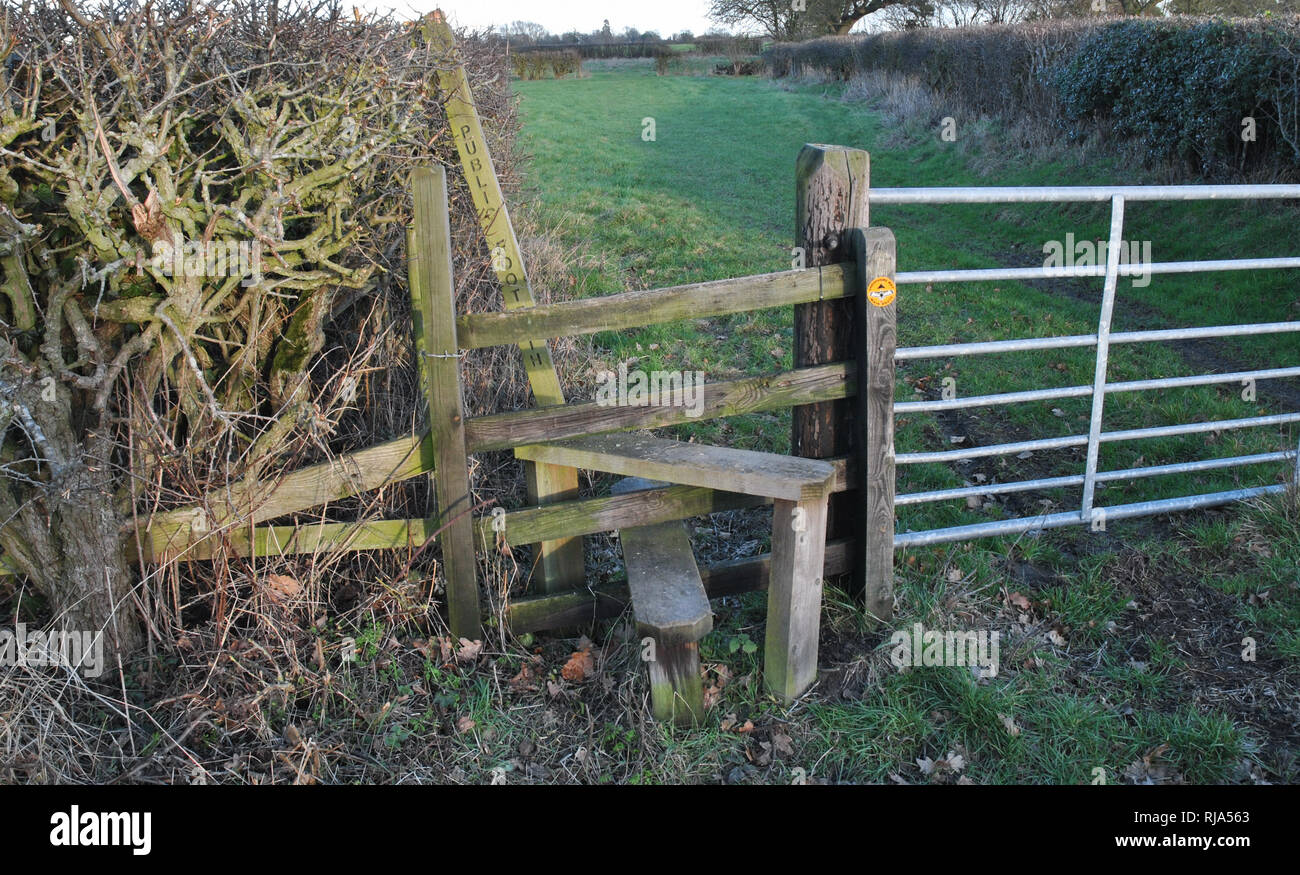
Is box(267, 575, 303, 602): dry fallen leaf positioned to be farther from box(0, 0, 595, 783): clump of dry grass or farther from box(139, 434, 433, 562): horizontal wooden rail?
box(139, 434, 433, 562): horizontal wooden rail

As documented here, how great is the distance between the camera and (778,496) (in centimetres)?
352

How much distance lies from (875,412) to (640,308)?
1.12m

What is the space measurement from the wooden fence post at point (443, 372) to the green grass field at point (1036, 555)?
3.50ft

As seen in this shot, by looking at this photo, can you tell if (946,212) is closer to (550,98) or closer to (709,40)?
(550,98)

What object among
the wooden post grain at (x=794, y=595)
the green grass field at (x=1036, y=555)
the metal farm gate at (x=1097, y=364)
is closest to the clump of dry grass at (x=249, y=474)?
the wooden post grain at (x=794, y=595)

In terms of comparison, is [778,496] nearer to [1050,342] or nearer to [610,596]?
[610,596]

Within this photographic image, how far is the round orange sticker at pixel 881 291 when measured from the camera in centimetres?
376

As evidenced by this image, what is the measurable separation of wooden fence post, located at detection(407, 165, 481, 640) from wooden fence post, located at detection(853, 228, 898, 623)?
1.69m

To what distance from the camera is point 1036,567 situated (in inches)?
183

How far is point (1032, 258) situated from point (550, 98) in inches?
755

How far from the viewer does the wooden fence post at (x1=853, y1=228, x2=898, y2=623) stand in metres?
3.75

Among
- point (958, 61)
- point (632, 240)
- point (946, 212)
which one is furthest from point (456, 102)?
point (958, 61)

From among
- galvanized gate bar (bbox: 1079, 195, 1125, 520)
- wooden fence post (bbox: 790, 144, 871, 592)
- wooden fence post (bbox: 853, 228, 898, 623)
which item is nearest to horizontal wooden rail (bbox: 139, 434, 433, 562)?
wooden fence post (bbox: 790, 144, 871, 592)

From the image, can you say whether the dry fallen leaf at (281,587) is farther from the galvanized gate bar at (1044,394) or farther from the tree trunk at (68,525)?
the galvanized gate bar at (1044,394)
